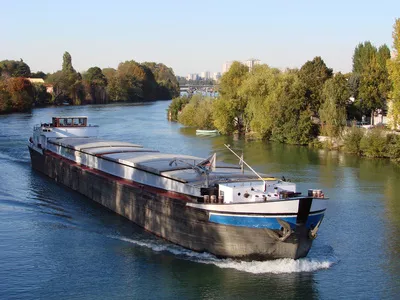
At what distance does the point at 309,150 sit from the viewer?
144ft

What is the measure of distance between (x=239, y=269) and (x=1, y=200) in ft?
43.6

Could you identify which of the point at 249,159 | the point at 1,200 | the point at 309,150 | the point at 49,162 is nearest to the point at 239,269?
the point at 1,200

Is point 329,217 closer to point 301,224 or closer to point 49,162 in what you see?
point 301,224

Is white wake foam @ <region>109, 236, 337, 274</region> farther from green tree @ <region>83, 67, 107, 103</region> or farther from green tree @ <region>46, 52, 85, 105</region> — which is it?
green tree @ <region>83, 67, 107, 103</region>

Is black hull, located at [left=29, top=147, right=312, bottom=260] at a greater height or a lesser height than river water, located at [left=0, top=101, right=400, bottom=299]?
greater

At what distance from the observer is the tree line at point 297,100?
150 feet

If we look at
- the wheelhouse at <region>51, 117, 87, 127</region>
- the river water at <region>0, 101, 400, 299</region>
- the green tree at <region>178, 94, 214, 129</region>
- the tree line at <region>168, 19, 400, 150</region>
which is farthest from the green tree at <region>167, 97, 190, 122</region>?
the river water at <region>0, 101, 400, 299</region>

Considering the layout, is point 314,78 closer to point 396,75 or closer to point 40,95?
point 396,75

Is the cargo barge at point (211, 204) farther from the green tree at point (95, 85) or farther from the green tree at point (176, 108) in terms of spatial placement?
the green tree at point (95, 85)

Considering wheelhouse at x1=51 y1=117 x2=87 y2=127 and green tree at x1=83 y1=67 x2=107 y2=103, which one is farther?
green tree at x1=83 y1=67 x2=107 y2=103

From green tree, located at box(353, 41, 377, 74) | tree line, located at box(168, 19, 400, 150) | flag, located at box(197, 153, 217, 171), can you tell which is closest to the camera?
flag, located at box(197, 153, 217, 171)

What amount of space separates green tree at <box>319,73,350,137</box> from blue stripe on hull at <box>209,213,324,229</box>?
2961 cm

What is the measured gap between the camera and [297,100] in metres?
47.4

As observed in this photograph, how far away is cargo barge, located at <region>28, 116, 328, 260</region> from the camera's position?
1538cm
